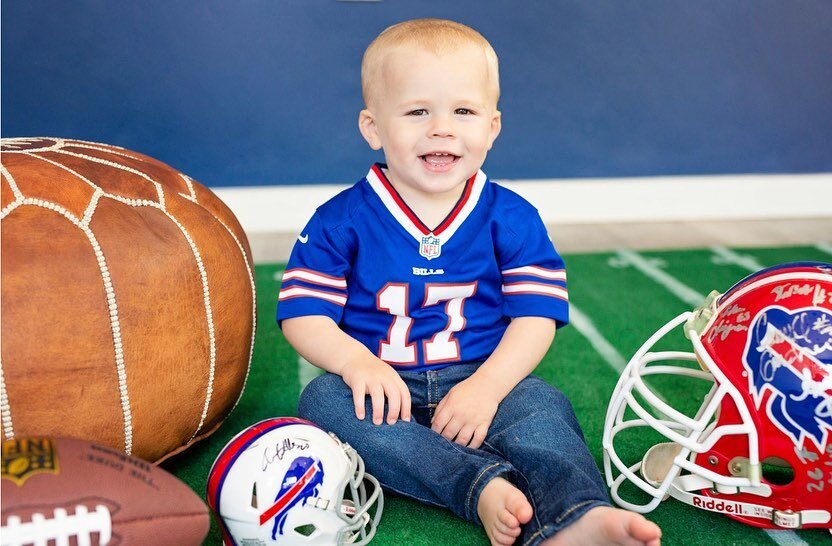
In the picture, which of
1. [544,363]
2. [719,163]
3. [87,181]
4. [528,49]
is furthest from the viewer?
[719,163]

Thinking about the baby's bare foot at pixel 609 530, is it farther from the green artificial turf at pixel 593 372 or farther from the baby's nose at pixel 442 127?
the baby's nose at pixel 442 127

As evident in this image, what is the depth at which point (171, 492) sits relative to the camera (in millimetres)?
1125

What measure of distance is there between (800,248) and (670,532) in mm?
1862

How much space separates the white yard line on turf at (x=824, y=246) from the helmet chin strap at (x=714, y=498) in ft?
5.96

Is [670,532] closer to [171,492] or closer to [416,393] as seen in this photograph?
[416,393]

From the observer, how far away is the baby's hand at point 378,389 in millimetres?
1406

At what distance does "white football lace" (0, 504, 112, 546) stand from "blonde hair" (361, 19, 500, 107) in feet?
2.72

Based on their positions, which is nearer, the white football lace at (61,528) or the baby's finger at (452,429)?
the white football lace at (61,528)

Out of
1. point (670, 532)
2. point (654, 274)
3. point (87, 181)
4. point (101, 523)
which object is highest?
point (87, 181)

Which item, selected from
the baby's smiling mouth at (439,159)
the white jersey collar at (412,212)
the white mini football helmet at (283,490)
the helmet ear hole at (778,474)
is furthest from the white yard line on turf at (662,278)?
the white mini football helmet at (283,490)

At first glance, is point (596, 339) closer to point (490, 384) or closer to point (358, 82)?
point (490, 384)

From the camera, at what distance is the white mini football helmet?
47.1 inches

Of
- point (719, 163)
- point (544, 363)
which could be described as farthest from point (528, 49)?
point (544, 363)

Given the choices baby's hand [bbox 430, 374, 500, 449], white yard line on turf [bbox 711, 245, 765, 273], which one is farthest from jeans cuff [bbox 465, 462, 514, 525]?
white yard line on turf [bbox 711, 245, 765, 273]
